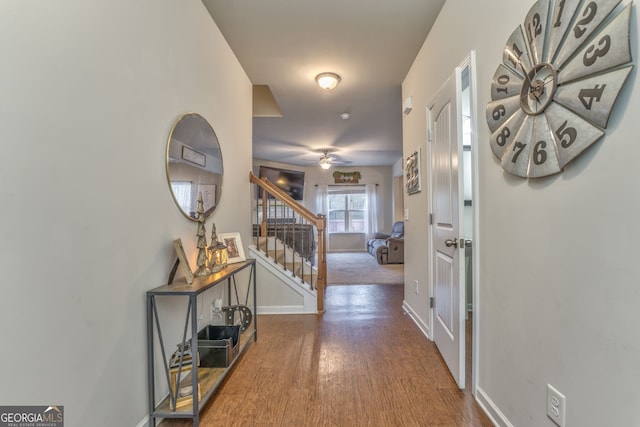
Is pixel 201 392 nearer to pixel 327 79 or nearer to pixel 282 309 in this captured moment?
pixel 282 309

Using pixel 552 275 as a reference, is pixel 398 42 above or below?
above

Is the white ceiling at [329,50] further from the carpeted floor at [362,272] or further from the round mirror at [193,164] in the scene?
the carpeted floor at [362,272]

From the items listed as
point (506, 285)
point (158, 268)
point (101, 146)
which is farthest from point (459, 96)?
point (158, 268)

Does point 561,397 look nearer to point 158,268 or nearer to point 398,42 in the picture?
point 158,268

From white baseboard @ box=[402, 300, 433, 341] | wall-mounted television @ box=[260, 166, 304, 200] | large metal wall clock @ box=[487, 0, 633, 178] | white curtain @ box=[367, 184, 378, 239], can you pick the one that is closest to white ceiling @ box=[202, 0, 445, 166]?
large metal wall clock @ box=[487, 0, 633, 178]

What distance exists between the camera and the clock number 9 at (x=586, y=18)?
0.94 m

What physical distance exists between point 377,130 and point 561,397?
4.86 m

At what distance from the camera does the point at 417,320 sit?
9.60 feet

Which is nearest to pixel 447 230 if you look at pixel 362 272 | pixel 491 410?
pixel 491 410

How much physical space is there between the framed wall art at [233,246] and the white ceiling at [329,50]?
69.5 inches

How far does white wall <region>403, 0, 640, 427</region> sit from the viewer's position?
2.85ft

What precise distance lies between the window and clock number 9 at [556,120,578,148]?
8.18m

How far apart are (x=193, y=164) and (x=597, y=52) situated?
2.04 metres

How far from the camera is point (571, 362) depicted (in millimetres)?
1062
